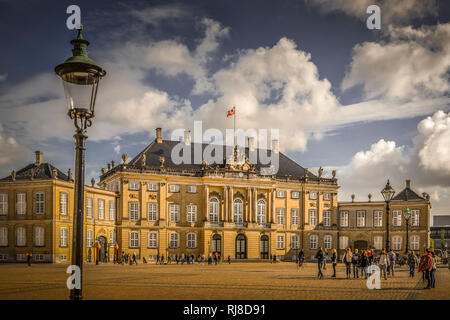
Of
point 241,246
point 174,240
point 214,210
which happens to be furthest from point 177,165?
point 241,246

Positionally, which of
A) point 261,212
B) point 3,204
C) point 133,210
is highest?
point 3,204

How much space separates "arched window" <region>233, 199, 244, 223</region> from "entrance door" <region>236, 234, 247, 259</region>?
2064mm

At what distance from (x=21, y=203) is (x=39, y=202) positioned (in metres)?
1.90

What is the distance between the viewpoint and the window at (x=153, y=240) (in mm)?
61125

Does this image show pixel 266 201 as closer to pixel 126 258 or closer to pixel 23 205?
pixel 126 258

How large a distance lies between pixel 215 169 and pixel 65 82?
5353 cm

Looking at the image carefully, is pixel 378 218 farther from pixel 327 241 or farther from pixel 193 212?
pixel 193 212

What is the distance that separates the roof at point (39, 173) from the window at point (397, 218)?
43893 mm

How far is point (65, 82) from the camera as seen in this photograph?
11.6m

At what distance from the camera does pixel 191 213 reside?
6412cm

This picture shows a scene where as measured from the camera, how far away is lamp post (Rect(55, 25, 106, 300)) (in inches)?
451

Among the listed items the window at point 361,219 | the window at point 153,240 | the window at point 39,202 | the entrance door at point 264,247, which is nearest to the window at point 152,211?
the window at point 153,240

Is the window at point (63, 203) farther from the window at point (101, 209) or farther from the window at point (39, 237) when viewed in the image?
the window at point (101, 209)
